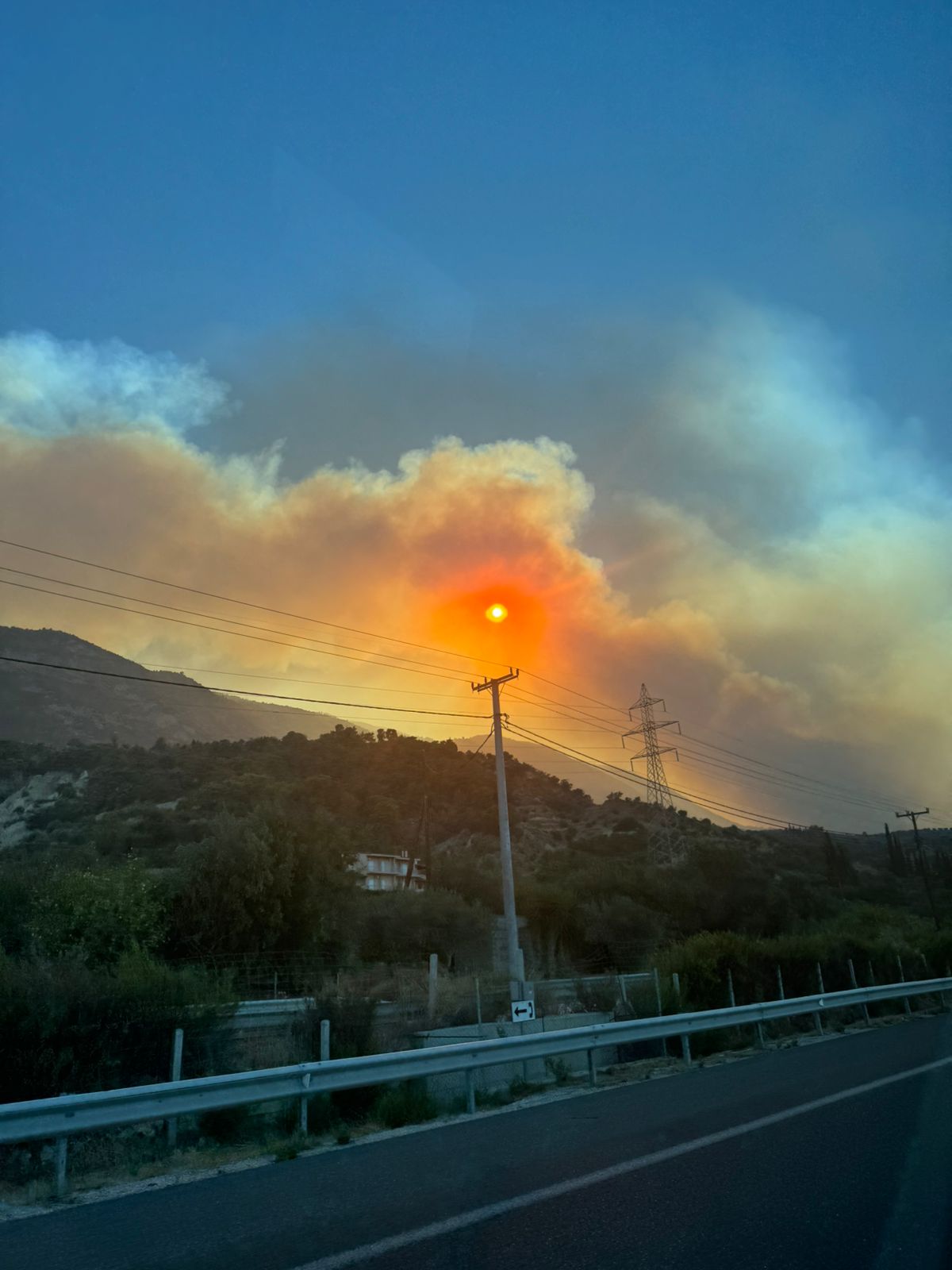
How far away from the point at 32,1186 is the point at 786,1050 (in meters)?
13.5

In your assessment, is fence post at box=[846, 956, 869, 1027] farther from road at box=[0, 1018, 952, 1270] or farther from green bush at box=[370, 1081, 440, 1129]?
green bush at box=[370, 1081, 440, 1129]

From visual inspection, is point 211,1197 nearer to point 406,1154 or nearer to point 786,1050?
point 406,1154

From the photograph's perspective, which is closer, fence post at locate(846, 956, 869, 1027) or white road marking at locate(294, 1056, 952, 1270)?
white road marking at locate(294, 1056, 952, 1270)

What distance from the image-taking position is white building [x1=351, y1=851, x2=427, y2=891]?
62.6 metres

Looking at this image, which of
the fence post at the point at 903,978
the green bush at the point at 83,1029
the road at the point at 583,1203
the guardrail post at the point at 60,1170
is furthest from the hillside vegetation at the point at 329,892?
the road at the point at 583,1203

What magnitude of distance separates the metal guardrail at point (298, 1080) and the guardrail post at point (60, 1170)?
8 cm

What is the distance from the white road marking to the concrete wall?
4317 mm

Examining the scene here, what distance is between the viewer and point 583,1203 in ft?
20.5

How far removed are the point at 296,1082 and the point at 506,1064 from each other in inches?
182

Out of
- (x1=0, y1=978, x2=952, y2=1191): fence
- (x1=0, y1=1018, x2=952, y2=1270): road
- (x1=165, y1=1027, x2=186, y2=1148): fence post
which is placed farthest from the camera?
(x1=165, y1=1027, x2=186, y2=1148): fence post

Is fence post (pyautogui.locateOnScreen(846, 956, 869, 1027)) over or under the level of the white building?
under

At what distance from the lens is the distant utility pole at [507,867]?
80.3 feet

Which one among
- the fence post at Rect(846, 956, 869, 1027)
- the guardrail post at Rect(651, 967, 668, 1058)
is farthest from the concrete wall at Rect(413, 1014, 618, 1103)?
the fence post at Rect(846, 956, 869, 1027)

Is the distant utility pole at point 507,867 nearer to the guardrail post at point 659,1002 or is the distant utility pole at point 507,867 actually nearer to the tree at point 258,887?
the guardrail post at point 659,1002
